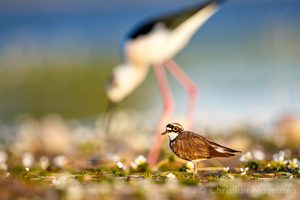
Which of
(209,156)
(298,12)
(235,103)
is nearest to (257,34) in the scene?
(298,12)

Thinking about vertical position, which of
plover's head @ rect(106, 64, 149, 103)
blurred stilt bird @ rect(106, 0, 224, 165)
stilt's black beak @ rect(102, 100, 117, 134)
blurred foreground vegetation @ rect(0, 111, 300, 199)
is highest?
blurred stilt bird @ rect(106, 0, 224, 165)

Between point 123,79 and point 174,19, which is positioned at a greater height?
point 174,19

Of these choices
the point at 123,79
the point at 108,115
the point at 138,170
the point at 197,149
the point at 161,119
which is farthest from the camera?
the point at 108,115

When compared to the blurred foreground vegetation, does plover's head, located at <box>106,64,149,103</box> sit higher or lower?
higher

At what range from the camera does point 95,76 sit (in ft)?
65.9

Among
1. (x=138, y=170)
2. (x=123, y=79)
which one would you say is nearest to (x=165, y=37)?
(x=123, y=79)

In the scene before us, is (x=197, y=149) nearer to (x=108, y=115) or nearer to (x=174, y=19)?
(x=174, y=19)

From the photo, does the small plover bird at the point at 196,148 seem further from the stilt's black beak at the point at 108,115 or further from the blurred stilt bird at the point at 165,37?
the stilt's black beak at the point at 108,115

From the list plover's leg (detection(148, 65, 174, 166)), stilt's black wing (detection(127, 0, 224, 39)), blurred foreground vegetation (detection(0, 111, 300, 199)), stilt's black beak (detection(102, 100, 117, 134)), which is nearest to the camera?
blurred foreground vegetation (detection(0, 111, 300, 199))

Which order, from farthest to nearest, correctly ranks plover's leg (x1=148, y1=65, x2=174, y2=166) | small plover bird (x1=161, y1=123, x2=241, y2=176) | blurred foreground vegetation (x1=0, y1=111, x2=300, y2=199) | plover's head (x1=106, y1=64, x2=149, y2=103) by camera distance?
1. plover's head (x1=106, y1=64, x2=149, y2=103)
2. plover's leg (x1=148, y1=65, x2=174, y2=166)
3. small plover bird (x1=161, y1=123, x2=241, y2=176)
4. blurred foreground vegetation (x1=0, y1=111, x2=300, y2=199)

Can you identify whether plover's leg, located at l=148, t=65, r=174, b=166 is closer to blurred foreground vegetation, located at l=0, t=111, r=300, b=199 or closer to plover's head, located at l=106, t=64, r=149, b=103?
blurred foreground vegetation, located at l=0, t=111, r=300, b=199

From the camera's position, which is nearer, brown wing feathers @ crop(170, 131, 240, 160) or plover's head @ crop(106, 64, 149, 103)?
brown wing feathers @ crop(170, 131, 240, 160)

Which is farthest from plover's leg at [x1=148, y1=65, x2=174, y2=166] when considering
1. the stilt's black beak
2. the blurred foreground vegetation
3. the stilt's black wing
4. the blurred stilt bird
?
the stilt's black beak

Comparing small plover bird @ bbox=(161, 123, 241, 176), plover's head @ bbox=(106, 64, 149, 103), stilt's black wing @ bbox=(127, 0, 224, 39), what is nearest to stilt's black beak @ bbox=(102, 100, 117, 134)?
plover's head @ bbox=(106, 64, 149, 103)
